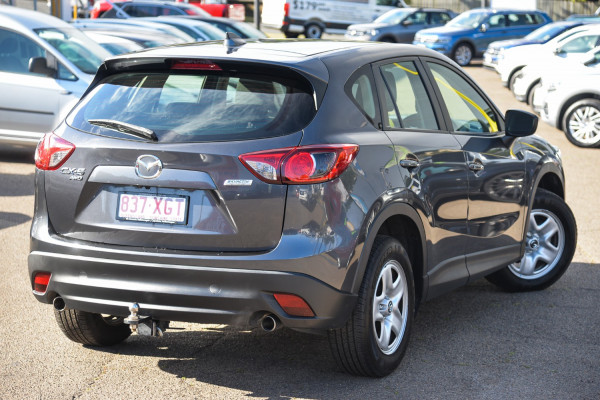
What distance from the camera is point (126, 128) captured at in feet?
14.8

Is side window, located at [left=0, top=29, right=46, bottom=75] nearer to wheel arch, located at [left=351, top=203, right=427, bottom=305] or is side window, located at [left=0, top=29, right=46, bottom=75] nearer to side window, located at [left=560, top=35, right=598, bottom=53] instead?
wheel arch, located at [left=351, top=203, right=427, bottom=305]

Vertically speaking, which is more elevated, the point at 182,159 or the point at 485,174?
the point at 182,159

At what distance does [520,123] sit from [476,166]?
1.69 feet

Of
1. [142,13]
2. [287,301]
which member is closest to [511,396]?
[287,301]

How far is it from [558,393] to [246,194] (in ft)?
6.03

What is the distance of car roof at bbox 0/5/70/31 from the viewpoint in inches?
475

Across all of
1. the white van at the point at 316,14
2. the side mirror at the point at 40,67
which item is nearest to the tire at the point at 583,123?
the side mirror at the point at 40,67

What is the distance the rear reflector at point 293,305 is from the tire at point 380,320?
1.05 ft

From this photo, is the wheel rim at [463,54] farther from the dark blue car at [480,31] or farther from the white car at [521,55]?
the white car at [521,55]

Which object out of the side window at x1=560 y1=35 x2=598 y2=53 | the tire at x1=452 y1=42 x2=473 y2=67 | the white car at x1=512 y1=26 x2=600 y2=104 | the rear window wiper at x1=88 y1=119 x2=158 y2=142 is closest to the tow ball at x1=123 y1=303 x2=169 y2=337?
the rear window wiper at x1=88 y1=119 x2=158 y2=142

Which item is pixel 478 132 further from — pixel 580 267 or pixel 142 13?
pixel 142 13

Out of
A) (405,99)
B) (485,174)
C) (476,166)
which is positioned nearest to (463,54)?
(485,174)

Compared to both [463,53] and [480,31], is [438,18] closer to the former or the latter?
[480,31]

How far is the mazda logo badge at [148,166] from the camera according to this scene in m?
4.33
